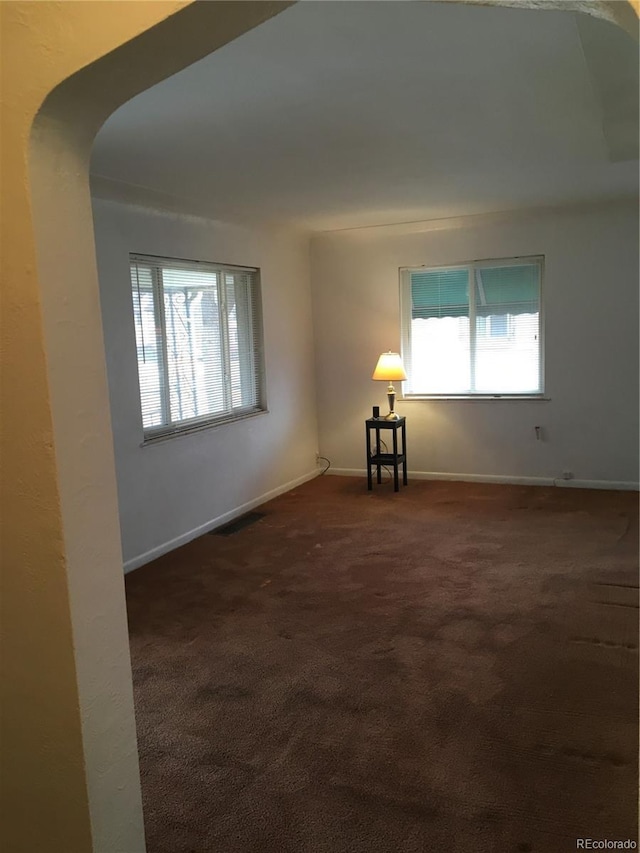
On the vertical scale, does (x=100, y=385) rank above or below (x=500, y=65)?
below

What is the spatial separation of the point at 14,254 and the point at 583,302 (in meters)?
5.22

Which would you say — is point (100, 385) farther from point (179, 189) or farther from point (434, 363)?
point (434, 363)

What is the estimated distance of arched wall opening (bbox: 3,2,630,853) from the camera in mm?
1164

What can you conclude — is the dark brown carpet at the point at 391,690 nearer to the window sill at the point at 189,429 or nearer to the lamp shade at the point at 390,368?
the window sill at the point at 189,429

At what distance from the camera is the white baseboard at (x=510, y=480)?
18.6ft

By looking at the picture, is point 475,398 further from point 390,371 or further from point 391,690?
point 391,690

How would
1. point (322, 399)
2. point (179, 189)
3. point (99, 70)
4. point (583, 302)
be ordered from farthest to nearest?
point (322, 399) → point (583, 302) → point (179, 189) → point (99, 70)

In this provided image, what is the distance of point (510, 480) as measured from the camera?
238 inches

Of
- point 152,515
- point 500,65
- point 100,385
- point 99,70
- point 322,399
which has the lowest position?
point 152,515

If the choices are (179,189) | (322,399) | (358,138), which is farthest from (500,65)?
(322,399)

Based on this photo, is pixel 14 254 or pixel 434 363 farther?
pixel 434 363

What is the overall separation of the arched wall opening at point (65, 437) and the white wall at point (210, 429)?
2.75 m

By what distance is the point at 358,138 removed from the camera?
3.28 m

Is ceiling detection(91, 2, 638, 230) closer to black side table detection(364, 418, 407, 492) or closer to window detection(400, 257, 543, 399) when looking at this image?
window detection(400, 257, 543, 399)
